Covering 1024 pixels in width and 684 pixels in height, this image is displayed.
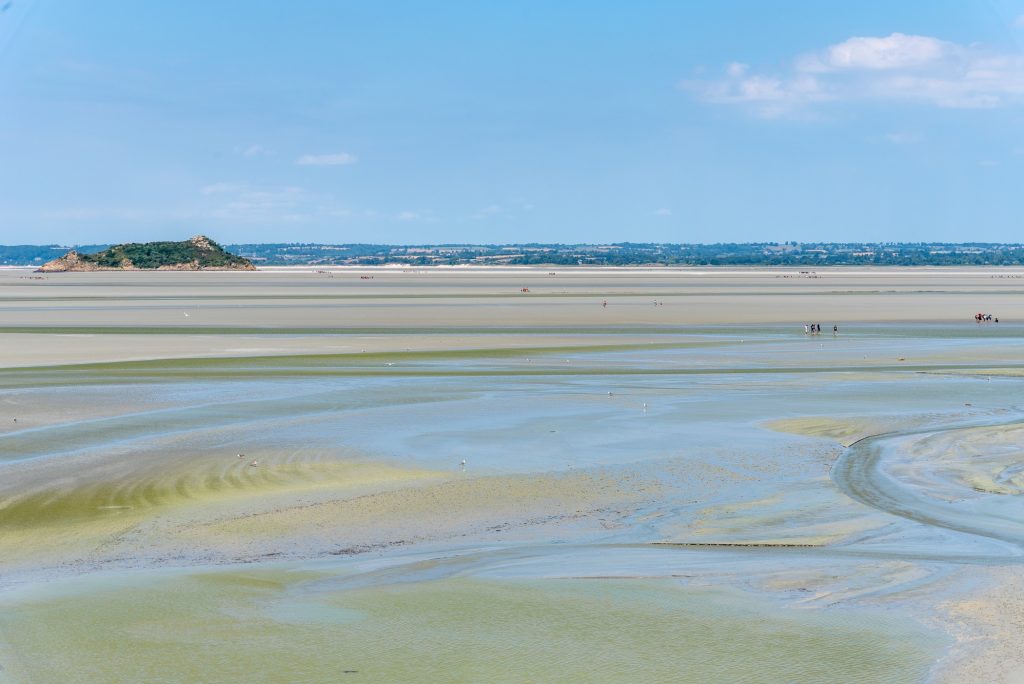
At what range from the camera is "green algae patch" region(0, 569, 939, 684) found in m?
11.1

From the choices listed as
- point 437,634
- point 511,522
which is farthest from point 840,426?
point 437,634

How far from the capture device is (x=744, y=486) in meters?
19.0

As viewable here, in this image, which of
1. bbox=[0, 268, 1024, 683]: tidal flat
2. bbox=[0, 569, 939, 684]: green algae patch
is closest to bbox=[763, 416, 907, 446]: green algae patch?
bbox=[0, 268, 1024, 683]: tidal flat

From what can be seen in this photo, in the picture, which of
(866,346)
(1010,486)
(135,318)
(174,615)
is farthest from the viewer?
(135,318)

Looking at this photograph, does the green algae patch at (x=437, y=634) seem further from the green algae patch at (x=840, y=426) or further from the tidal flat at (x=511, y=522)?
the green algae patch at (x=840, y=426)

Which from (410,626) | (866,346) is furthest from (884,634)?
(866,346)

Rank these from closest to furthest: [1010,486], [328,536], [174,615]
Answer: [174,615], [328,536], [1010,486]

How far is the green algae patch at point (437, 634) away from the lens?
11.1 metres

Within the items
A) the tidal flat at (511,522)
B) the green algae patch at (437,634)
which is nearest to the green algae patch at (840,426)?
the tidal flat at (511,522)

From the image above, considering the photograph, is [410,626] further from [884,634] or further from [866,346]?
[866,346]

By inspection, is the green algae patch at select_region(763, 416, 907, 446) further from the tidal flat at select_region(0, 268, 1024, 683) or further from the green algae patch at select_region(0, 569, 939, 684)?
the green algae patch at select_region(0, 569, 939, 684)

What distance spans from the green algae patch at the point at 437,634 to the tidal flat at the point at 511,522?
1.5 inches

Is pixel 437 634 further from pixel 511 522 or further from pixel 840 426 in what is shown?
pixel 840 426

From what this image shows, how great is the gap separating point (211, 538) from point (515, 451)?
25.5 feet
